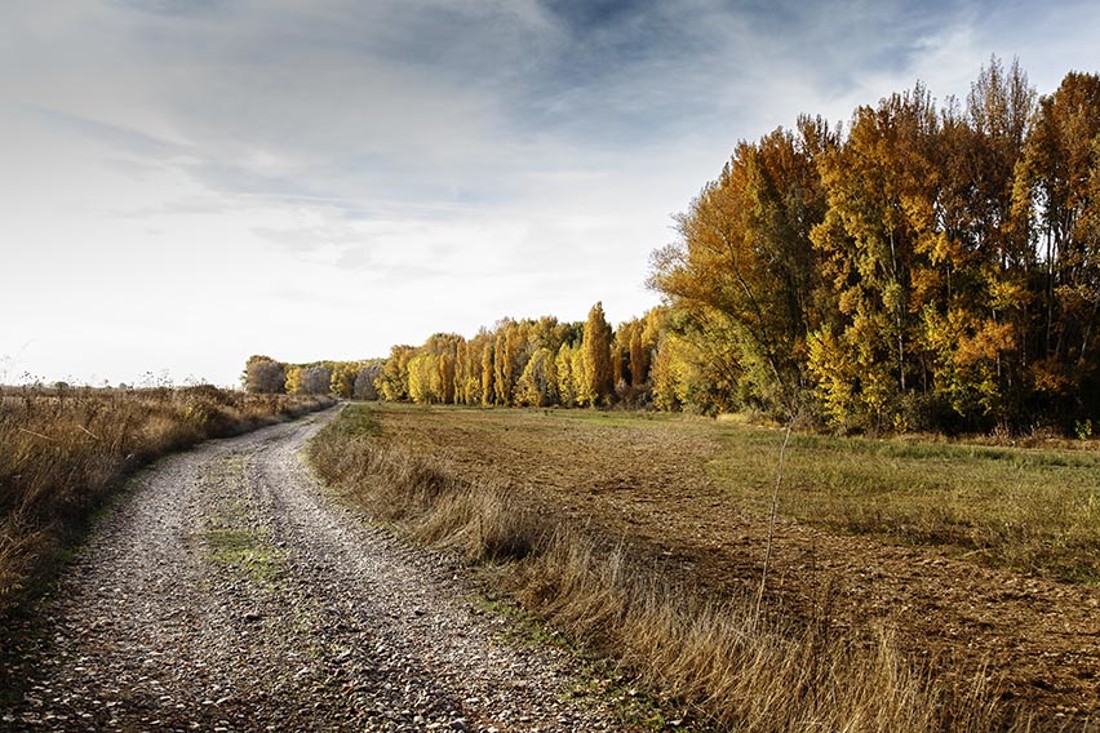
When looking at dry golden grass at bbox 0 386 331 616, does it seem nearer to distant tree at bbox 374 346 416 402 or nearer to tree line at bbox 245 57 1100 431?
tree line at bbox 245 57 1100 431

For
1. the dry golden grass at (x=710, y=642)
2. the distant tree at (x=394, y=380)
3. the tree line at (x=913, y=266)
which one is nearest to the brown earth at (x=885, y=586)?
the dry golden grass at (x=710, y=642)

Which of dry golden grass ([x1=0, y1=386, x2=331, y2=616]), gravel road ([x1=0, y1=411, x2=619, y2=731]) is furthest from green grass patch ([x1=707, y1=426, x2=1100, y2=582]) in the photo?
dry golden grass ([x1=0, y1=386, x2=331, y2=616])

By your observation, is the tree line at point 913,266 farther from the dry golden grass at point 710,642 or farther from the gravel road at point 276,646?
the gravel road at point 276,646

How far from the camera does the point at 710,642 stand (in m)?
5.88

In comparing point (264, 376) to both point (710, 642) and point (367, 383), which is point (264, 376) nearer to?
point (367, 383)

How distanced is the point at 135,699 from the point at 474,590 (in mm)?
4092

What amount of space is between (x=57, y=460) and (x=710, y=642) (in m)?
12.6

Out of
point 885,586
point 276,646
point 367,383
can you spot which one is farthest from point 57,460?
point 367,383

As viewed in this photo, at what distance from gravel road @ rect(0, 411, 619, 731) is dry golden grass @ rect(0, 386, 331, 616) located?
51 cm

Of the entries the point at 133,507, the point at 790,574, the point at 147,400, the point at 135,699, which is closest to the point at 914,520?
the point at 790,574

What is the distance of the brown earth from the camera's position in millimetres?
6852

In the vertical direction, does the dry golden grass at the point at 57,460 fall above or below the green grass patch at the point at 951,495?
above

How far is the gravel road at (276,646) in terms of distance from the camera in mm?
4996

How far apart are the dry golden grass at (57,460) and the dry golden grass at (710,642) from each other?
17.6ft
